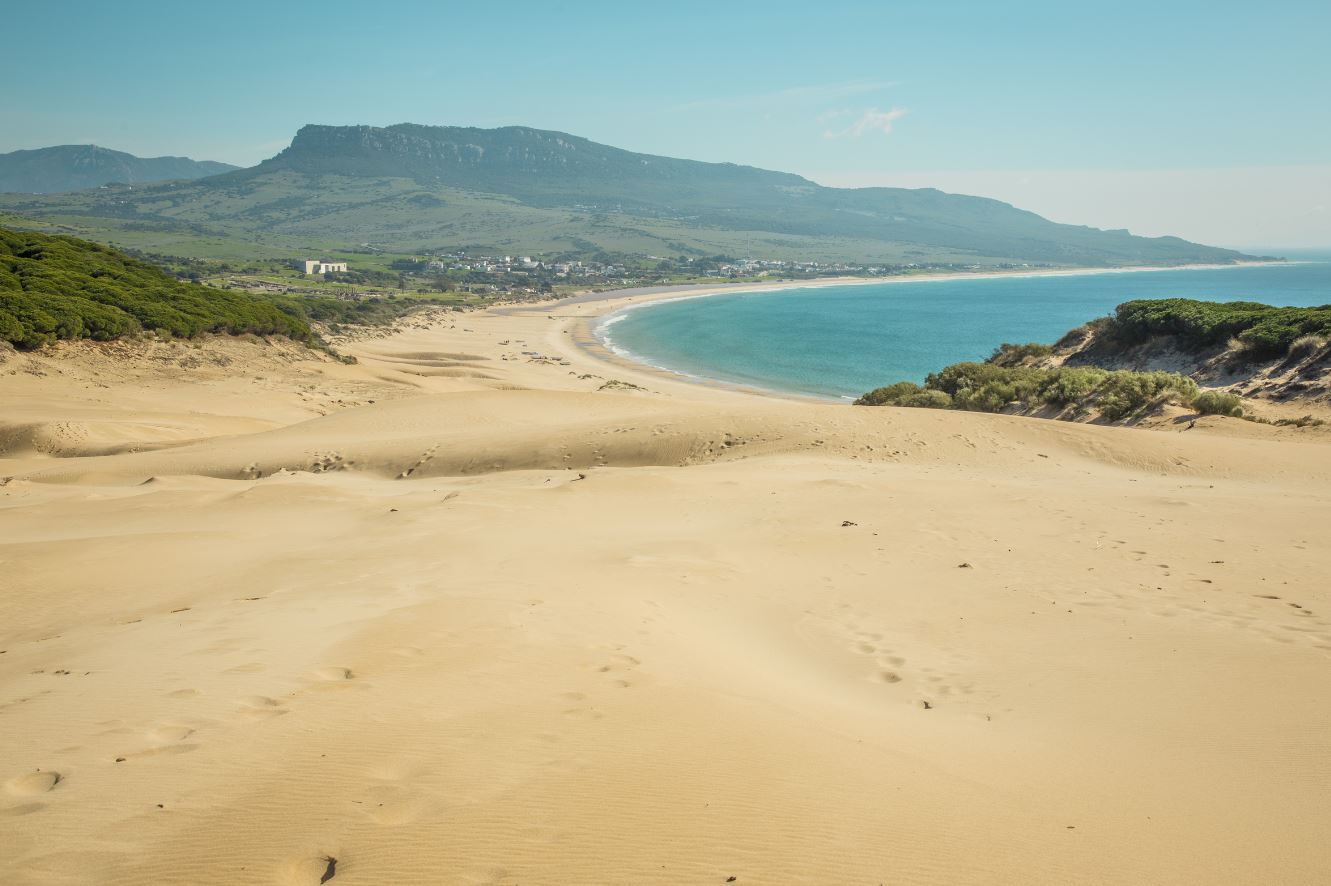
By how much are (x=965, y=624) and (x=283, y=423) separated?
25978 mm

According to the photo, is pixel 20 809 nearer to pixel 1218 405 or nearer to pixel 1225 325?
pixel 1218 405

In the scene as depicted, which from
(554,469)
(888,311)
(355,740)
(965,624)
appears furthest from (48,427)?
(888,311)

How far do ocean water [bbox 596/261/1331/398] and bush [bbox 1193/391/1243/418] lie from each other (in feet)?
76.1

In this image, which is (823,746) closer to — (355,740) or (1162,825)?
(1162,825)

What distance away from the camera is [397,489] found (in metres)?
15.5

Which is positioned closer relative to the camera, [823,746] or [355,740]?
[355,740]

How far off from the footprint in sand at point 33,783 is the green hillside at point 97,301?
98.8 ft

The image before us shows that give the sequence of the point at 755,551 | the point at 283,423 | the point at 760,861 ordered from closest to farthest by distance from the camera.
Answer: the point at 760,861 < the point at 755,551 < the point at 283,423

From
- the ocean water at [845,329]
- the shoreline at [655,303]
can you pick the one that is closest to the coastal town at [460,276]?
the shoreline at [655,303]

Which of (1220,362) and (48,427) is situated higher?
(1220,362)

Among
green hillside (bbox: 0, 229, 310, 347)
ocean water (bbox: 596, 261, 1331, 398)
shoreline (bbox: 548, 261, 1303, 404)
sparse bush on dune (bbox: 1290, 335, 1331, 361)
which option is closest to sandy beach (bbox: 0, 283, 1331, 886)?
sparse bush on dune (bbox: 1290, 335, 1331, 361)

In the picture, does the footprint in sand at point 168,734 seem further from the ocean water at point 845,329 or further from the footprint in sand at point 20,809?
the ocean water at point 845,329

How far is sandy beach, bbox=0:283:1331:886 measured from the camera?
3.77 meters

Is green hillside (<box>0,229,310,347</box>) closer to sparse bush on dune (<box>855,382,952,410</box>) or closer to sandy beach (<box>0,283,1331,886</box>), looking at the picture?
sandy beach (<box>0,283,1331,886</box>)
